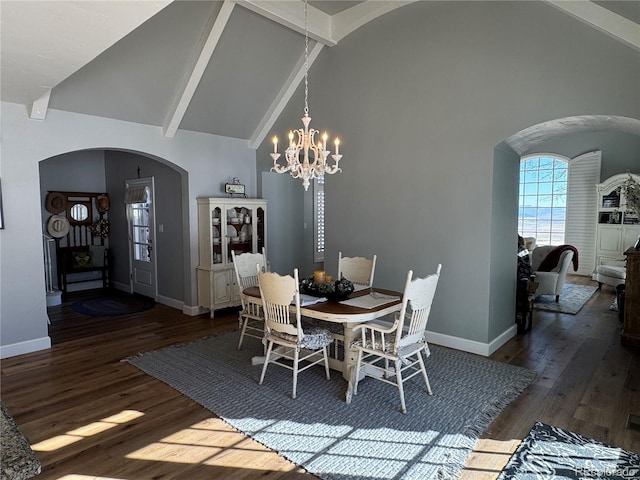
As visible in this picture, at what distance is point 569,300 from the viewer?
6434 mm

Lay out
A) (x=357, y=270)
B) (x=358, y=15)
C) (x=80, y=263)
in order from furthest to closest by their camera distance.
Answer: (x=80, y=263)
(x=358, y=15)
(x=357, y=270)

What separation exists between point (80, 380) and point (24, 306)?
50.7 inches

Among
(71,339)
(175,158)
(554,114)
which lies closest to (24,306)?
(71,339)

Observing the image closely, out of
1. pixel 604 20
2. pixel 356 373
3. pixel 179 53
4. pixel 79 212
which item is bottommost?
pixel 356 373

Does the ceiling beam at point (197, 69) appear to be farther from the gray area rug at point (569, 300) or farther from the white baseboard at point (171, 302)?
the gray area rug at point (569, 300)

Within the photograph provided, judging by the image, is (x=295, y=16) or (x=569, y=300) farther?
(x=569, y=300)

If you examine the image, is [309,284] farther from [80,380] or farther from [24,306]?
[24,306]

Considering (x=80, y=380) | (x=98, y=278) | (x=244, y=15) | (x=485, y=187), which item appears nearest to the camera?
(x=80, y=380)

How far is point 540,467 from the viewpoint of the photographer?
2355 millimetres

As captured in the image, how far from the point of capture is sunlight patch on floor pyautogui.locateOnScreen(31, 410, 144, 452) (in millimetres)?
2581

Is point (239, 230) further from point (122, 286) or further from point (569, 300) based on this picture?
point (569, 300)

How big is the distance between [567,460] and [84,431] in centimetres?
316

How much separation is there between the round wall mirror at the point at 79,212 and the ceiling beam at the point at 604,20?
26.0 ft

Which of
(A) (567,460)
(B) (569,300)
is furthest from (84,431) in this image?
(B) (569,300)
